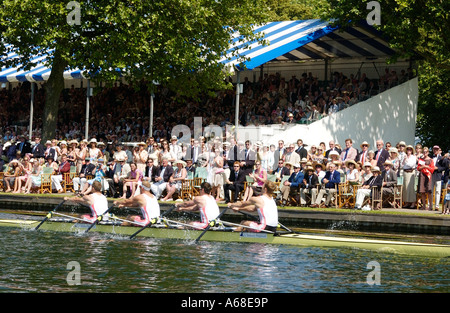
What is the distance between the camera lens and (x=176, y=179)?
24.9 meters

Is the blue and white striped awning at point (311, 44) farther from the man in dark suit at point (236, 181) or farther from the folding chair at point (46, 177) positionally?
the folding chair at point (46, 177)

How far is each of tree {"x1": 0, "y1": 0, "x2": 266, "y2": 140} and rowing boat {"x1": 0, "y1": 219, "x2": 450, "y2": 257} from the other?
8.57m

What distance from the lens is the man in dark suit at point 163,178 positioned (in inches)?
993

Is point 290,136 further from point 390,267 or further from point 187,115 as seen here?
point 390,267

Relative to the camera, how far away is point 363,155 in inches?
922

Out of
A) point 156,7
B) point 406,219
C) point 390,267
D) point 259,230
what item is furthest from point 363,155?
point 156,7

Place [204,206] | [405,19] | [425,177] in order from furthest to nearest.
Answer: [405,19]
[425,177]
[204,206]

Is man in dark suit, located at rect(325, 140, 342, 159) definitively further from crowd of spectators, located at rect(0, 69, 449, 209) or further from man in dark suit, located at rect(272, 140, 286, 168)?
man in dark suit, located at rect(272, 140, 286, 168)

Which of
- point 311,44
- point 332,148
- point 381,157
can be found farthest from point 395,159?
point 311,44

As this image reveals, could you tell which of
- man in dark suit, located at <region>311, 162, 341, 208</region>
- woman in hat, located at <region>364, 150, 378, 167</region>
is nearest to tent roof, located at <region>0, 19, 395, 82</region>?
woman in hat, located at <region>364, 150, 378, 167</region>

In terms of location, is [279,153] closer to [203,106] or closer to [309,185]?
[309,185]

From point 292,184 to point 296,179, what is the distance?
21 cm

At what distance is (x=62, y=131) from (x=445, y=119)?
19.4 meters

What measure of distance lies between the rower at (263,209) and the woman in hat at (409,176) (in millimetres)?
5862
